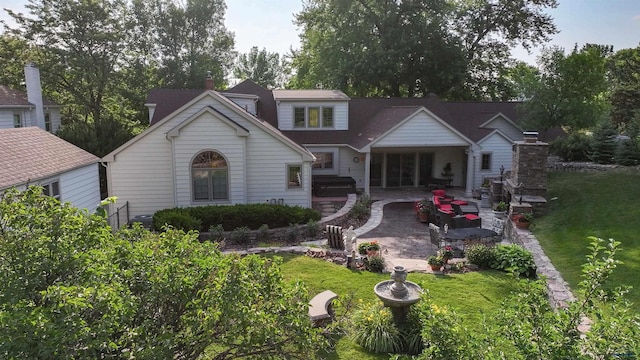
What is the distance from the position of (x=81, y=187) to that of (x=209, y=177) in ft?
16.4

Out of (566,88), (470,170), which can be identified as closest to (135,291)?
(470,170)

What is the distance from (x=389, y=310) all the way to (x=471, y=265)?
472cm

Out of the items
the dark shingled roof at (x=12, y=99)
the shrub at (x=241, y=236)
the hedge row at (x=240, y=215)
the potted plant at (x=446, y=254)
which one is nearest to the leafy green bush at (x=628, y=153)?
the potted plant at (x=446, y=254)

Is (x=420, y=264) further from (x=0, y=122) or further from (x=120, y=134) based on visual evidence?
(x=0, y=122)

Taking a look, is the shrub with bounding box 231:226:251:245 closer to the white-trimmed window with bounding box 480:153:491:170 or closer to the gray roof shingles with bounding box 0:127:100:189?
the gray roof shingles with bounding box 0:127:100:189

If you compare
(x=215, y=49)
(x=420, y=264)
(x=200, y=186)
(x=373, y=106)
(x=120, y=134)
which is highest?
(x=215, y=49)

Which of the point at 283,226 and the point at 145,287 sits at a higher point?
the point at 145,287

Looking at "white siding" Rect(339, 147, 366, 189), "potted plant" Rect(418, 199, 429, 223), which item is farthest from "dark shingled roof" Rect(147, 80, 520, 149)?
"potted plant" Rect(418, 199, 429, 223)

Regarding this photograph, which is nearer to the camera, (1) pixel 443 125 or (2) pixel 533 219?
(2) pixel 533 219

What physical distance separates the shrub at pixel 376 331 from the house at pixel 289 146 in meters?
10.9

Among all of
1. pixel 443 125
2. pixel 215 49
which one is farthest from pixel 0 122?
pixel 443 125

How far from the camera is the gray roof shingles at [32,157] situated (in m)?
12.4

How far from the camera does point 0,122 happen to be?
25.7 meters

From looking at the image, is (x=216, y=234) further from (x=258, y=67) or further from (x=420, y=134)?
(x=258, y=67)
